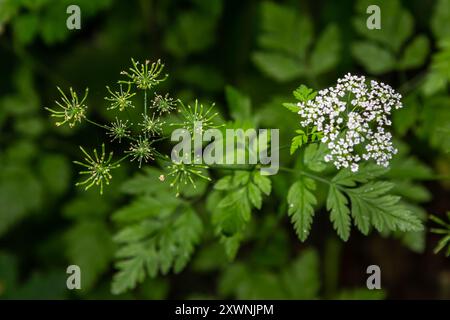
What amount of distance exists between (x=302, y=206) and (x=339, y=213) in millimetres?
143

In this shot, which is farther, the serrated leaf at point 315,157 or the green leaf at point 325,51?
the green leaf at point 325,51

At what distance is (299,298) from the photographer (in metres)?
3.08

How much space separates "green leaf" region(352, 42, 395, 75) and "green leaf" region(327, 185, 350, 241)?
1269 mm

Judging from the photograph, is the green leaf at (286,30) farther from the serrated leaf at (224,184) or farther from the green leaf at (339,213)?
the green leaf at (339,213)

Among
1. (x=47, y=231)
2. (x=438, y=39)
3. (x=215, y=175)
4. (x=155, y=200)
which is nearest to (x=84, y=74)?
(x=47, y=231)

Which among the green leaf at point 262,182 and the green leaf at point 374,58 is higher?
Result: the green leaf at point 374,58

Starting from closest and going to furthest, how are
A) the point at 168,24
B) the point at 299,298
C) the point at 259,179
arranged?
the point at 259,179, the point at 299,298, the point at 168,24

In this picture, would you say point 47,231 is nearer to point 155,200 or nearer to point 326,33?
point 155,200

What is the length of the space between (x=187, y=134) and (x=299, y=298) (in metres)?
1.37

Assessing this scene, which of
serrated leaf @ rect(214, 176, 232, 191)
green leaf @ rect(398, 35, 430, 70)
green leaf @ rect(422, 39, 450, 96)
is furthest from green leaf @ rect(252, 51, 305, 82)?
serrated leaf @ rect(214, 176, 232, 191)

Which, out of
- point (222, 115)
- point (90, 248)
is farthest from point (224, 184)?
point (90, 248)

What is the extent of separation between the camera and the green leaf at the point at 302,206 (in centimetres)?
200

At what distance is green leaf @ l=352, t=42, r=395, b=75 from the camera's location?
10.3ft

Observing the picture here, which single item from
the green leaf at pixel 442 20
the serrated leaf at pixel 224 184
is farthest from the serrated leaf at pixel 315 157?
the green leaf at pixel 442 20
